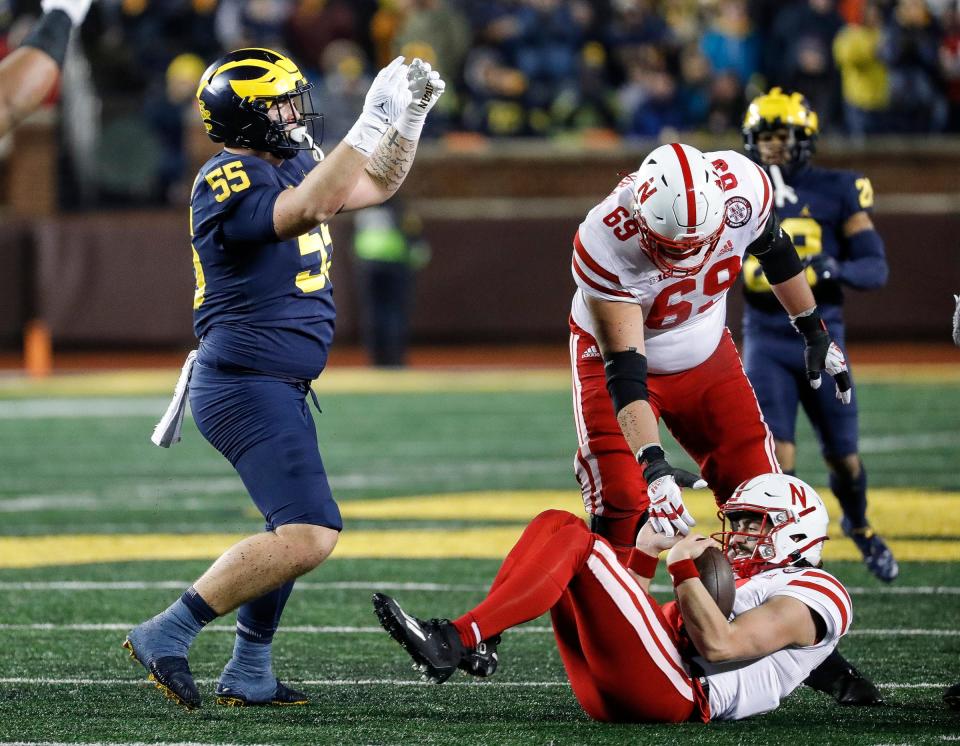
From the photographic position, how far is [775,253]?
545 cm

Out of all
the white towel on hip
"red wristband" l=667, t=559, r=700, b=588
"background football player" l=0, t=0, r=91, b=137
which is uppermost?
"background football player" l=0, t=0, r=91, b=137

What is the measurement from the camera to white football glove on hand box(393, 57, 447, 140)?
180 inches

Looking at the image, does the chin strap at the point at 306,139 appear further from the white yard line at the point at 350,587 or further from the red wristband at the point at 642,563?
the white yard line at the point at 350,587

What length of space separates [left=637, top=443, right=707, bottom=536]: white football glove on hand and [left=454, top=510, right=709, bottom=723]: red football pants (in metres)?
0.16

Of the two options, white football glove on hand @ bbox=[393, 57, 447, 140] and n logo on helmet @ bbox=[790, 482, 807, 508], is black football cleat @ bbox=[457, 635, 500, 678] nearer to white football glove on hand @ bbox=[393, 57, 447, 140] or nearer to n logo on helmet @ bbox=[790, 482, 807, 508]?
n logo on helmet @ bbox=[790, 482, 807, 508]

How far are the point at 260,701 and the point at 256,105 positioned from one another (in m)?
1.63

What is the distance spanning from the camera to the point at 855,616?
6086 mm

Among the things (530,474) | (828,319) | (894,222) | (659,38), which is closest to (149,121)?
(659,38)

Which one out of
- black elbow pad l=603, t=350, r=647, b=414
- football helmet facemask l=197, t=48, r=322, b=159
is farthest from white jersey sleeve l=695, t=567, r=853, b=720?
football helmet facemask l=197, t=48, r=322, b=159

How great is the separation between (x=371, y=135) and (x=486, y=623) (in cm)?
130

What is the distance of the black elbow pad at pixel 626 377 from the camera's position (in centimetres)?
493

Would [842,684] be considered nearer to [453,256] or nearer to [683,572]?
[683,572]

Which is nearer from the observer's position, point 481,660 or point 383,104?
point 481,660

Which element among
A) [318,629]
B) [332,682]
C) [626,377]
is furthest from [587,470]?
[318,629]
